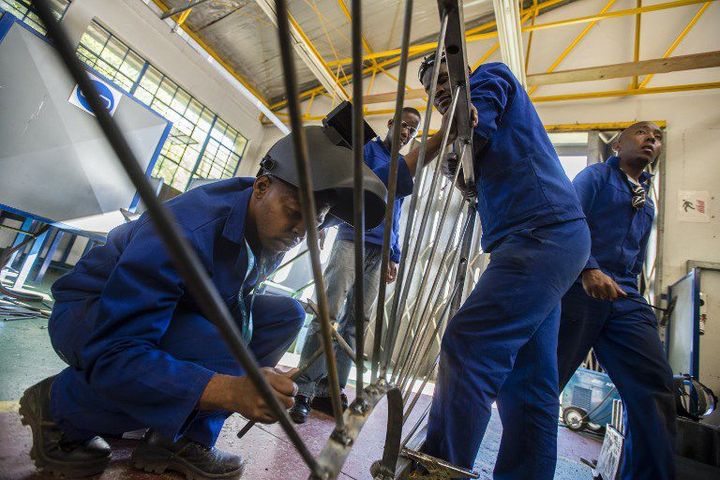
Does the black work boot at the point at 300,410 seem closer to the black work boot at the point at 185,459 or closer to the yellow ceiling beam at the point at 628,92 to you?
the black work boot at the point at 185,459

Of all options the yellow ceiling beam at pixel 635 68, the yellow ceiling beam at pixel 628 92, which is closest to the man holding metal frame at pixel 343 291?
the yellow ceiling beam at pixel 635 68

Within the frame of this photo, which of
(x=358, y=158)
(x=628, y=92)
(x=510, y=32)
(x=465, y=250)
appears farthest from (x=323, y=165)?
(x=628, y=92)

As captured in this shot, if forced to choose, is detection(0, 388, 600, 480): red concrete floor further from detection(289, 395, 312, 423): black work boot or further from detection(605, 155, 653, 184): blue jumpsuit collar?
detection(605, 155, 653, 184): blue jumpsuit collar

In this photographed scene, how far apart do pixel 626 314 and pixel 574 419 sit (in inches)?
74.6

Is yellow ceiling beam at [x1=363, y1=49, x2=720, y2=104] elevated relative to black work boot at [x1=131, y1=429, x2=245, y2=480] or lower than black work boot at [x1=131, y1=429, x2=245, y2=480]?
elevated

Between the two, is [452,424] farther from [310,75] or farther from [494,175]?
[310,75]

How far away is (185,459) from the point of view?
3.00ft

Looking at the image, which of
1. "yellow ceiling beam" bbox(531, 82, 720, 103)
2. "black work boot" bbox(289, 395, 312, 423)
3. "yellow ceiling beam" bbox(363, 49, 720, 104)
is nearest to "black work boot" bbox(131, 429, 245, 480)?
"black work boot" bbox(289, 395, 312, 423)

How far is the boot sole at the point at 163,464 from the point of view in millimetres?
872

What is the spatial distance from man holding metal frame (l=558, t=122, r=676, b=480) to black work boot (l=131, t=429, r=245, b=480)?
1.38 m

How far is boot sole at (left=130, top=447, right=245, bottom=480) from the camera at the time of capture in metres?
0.87

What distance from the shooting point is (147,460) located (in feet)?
2.86

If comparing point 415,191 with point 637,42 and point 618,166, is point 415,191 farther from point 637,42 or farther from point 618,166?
point 637,42

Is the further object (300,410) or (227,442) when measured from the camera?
(300,410)
